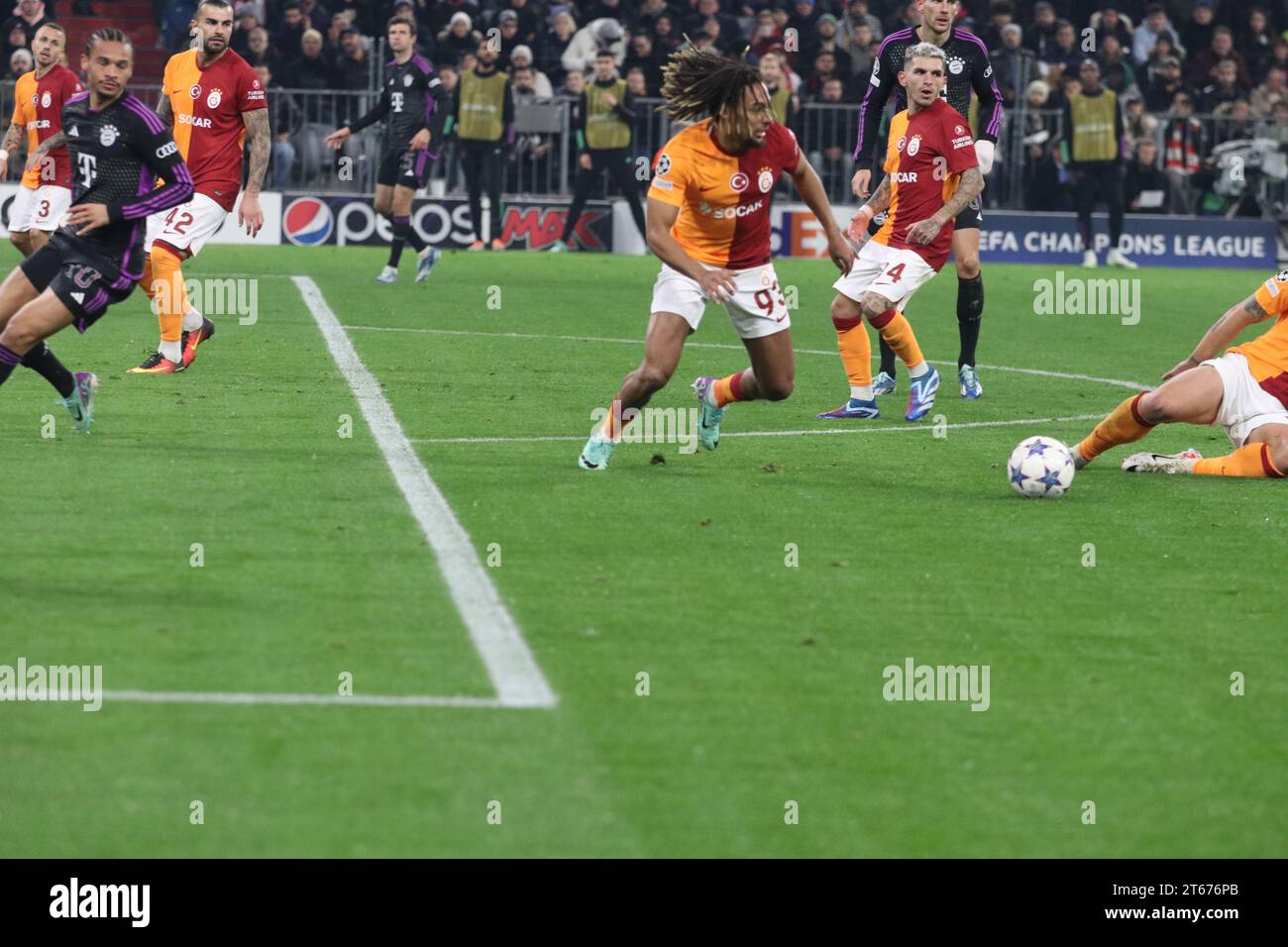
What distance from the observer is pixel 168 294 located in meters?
12.7

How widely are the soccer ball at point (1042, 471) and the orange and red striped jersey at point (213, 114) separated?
254 inches

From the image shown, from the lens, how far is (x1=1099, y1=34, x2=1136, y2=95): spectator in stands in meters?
28.9

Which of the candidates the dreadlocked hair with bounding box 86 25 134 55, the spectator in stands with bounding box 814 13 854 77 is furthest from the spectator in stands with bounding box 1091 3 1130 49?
the dreadlocked hair with bounding box 86 25 134 55

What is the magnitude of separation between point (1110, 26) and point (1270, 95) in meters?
2.63

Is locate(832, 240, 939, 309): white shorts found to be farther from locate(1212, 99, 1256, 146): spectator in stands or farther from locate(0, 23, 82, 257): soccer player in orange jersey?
locate(1212, 99, 1256, 146): spectator in stands

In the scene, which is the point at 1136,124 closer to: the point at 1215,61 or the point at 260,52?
the point at 1215,61

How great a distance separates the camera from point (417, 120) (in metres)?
21.6

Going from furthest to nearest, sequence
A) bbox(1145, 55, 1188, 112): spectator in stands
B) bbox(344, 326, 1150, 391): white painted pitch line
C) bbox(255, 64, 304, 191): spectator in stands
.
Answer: bbox(1145, 55, 1188, 112): spectator in stands < bbox(255, 64, 304, 191): spectator in stands < bbox(344, 326, 1150, 391): white painted pitch line

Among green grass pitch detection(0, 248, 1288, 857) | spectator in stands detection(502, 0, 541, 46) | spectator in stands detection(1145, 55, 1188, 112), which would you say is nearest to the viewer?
green grass pitch detection(0, 248, 1288, 857)

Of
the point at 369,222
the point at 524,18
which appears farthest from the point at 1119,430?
the point at 524,18

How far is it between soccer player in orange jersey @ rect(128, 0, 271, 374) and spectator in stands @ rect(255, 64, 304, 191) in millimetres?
13891

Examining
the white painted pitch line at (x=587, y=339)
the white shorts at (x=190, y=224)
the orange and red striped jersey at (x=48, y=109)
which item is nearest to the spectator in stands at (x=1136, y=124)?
the white painted pitch line at (x=587, y=339)

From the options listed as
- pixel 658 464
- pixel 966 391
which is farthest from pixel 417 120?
pixel 658 464
